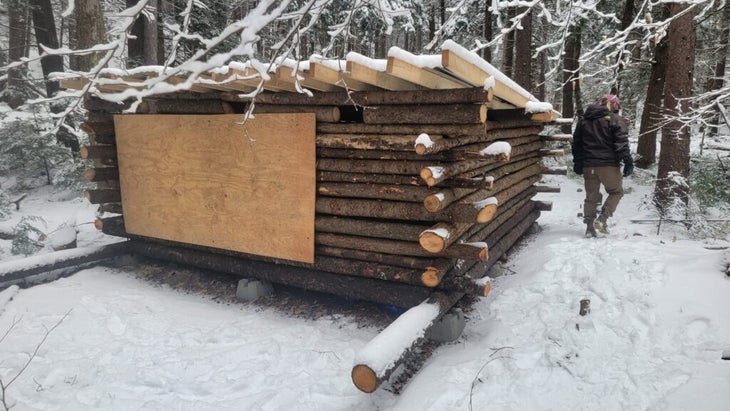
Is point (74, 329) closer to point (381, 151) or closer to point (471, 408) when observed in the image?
point (381, 151)

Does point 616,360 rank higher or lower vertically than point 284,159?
lower

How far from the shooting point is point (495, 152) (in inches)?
185

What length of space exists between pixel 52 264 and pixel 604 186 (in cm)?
880

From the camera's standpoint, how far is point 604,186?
714cm

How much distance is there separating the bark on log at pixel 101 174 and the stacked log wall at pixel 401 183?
2.31 m

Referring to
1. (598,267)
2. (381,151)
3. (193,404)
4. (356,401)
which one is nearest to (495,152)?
(381,151)

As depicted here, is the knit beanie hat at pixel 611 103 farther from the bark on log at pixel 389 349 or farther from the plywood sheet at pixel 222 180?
the plywood sheet at pixel 222 180

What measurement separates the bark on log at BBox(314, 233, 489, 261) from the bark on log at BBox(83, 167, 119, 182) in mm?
4161

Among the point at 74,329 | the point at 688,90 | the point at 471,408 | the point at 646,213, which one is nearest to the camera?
the point at 471,408

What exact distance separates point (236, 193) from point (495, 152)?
3445 millimetres

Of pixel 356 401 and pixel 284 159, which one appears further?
pixel 284 159

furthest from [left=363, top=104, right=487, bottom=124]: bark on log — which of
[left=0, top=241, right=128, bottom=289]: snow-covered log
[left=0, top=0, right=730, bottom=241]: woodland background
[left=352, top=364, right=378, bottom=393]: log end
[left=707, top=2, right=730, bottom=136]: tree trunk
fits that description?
[left=707, top=2, right=730, bottom=136]: tree trunk

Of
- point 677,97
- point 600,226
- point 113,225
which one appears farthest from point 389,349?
point 677,97

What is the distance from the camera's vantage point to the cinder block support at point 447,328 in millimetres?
4656
